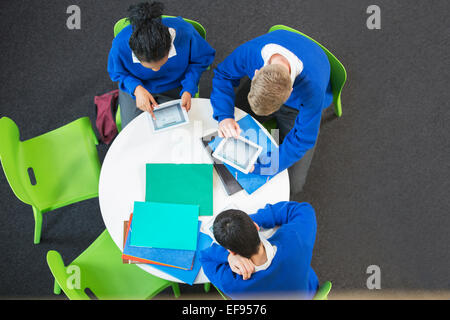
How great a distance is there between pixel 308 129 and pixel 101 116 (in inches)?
54.5

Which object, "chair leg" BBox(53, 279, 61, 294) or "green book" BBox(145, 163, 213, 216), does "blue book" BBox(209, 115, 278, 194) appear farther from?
"chair leg" BBox(53, 279, 61, 294)

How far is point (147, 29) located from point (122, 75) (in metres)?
0.50

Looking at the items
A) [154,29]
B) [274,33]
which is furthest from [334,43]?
[154,29]

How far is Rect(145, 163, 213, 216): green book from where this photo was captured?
1700 millimetres

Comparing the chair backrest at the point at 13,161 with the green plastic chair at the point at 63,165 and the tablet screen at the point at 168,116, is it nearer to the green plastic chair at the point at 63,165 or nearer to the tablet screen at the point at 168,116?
the green plastic chair at the point at 63,165

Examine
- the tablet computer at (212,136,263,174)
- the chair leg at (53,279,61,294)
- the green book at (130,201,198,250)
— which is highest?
the tablet computer at (212,136,263,174)

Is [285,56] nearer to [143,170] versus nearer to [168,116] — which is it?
[168,116]

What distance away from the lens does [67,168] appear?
2018 millimetres

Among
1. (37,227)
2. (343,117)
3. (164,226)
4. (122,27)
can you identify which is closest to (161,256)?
(164,226)

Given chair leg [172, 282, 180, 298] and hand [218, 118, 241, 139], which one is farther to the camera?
chair leg [172, 282, 180, 298]

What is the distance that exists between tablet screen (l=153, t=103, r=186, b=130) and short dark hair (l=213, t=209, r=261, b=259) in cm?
66

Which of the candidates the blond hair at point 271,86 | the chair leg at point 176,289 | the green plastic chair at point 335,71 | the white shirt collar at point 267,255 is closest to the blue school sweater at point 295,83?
the green plastic chair at point 335,71

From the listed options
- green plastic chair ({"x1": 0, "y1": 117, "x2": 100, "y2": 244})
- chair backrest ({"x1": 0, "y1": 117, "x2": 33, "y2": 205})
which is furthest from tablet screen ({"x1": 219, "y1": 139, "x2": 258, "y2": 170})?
chair backrest ({"x1": 0, "y1": 117, "x2": 33, "y2": 205})
